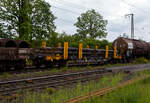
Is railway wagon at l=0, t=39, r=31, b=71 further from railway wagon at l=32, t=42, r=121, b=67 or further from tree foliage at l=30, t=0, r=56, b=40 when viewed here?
tree foliage at l=30, t=0, r=56, b=40

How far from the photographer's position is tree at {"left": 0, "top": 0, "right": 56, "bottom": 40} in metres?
27.8

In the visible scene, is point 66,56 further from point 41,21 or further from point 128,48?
point 41,21

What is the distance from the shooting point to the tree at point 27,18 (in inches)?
1094

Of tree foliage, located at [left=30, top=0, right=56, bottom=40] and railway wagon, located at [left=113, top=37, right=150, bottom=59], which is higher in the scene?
tree foliage, located at [left=30, top=0, right=56, bottom=40]

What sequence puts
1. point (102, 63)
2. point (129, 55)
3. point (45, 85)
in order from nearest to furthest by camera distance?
point (45, 85) → point (102, 63) → point (129, 55)

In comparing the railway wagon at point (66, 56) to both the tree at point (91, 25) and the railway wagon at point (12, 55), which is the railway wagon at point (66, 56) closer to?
the railway wagon at point (12, 55)

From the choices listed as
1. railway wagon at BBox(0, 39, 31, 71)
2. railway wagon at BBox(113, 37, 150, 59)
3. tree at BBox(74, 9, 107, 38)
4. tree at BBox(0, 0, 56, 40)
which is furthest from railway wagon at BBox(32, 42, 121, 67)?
tree at BBox(74, 9, 107, 38)

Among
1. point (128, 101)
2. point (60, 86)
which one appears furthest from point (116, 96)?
point (60, 86)

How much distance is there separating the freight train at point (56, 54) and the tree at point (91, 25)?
29.6 meters

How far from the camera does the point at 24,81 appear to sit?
25.3ft

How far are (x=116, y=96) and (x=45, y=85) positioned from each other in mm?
3161

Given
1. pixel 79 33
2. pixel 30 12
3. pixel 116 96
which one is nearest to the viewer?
pixel 116 96

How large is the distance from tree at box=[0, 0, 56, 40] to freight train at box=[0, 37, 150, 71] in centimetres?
1377

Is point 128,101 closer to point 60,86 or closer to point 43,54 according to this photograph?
point 60,86
